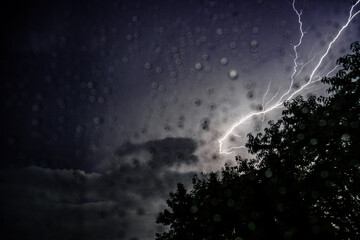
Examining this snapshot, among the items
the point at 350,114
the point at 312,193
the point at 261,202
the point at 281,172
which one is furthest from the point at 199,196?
the point at 350,114

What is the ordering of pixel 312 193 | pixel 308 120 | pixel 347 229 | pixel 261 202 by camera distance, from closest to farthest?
pixel 347 229 → pixel 312 193 → pixel 308 120 → pixel 261 202

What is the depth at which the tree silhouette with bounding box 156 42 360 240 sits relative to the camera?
278 inches

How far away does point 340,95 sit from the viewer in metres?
7.13

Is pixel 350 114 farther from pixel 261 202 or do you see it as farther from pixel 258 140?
pixel 261 202

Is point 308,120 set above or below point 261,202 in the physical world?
above

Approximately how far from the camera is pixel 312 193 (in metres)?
7.98

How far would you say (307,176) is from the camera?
8117 mm

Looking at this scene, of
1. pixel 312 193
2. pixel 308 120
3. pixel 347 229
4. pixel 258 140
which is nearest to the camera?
pixel 347 229

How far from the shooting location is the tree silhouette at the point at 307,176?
706cm

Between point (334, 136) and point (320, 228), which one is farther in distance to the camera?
point (320, 228)

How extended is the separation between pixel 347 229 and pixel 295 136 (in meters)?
3.62

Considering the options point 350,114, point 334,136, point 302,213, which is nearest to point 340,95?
point 350,114

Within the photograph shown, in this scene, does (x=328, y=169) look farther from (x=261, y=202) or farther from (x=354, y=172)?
(x=261, y=202)

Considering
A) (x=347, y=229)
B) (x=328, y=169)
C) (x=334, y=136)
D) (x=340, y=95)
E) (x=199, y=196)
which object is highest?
(x=199, y=196)
